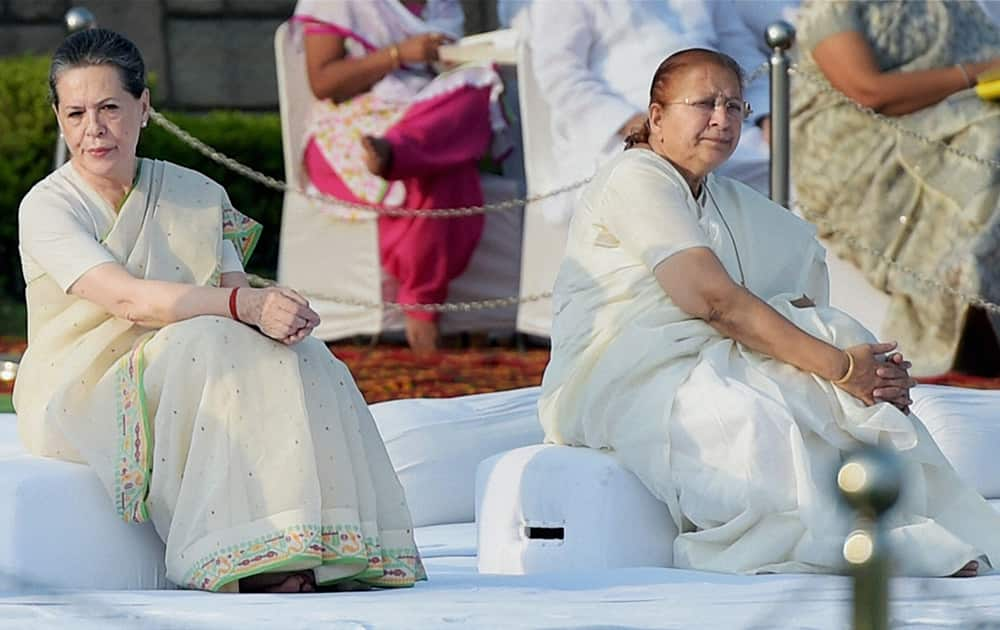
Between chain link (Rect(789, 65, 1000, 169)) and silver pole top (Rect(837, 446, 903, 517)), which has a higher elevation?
silver pole top (Rect(837, 446, 903, 517))

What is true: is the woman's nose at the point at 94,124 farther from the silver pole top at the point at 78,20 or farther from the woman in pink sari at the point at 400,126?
the woman in pink sari at the point at 400,126

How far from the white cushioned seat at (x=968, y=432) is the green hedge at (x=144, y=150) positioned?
617cm

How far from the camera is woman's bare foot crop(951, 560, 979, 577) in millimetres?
4352

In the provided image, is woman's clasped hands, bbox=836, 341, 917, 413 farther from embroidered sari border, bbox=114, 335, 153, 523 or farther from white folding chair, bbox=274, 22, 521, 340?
white folding chair, bbox=274, 22, 521, 340

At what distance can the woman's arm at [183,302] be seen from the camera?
13.0ft

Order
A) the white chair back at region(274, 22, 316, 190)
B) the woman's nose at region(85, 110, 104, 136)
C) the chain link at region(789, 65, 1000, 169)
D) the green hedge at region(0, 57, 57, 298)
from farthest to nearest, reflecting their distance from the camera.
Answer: the green hedge at region(0, 57, 57, 298) → the white chair back at region(274, 22, 316, 190) → the chain link at region(789, 65, 1000, 169) → the woman's nose at region(85, 110, 104, 136)

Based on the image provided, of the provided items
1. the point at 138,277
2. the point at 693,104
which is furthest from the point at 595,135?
the point at 138,277

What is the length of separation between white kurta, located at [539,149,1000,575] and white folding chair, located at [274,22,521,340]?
4034 mm

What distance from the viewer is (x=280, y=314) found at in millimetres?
3957

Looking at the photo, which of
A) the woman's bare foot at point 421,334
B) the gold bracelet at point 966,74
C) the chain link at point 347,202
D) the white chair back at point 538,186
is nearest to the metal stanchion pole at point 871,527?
the chain link at point 347,202

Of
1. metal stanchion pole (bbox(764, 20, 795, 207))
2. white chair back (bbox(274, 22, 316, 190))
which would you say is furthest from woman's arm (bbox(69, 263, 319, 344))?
white chair back (bbox(274, 22, 316, 190))

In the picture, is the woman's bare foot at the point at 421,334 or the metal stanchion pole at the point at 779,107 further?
the woman's bare foot at the point at 421,334

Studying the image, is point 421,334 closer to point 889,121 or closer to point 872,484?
point 889,121

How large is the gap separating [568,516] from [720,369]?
16.4 inches
